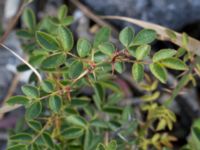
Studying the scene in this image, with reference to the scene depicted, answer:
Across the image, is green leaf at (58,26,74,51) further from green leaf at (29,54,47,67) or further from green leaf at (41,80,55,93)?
green leaf at (29,54,47,67)

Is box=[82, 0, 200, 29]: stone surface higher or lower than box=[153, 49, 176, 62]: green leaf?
higher

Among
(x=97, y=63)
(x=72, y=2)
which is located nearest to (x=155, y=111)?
(x=97, y=63)

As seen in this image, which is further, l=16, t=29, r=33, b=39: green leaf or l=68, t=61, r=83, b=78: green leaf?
l=16, t=29, r=33, b=39: green leaf

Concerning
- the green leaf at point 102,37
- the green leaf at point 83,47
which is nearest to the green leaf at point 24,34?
the green leaf at point 102,37

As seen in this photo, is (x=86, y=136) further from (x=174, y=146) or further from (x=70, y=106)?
(x=174, y=146)

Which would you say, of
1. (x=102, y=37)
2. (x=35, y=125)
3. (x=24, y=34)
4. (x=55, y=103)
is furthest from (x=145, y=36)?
(x=24, y=34)

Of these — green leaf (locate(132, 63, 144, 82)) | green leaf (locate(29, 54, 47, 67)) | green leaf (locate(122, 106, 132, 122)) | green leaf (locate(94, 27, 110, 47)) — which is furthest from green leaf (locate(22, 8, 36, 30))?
green leaf (locate(132, 63, 144, 82))

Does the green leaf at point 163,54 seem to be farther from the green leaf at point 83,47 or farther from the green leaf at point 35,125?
the green leaf at point 35,125
